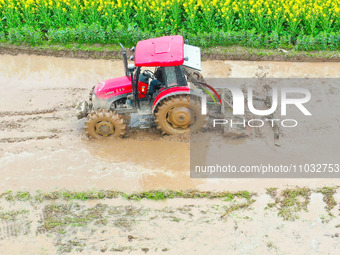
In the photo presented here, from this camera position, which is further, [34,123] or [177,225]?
[34,123]

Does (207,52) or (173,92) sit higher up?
(207,52)

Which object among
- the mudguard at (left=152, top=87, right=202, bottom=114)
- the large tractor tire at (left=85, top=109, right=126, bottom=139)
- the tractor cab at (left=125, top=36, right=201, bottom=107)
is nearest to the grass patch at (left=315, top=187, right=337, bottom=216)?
the mudguard at (left=152, top=87, right=202, bottom=114)

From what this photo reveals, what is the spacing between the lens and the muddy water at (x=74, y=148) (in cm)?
716

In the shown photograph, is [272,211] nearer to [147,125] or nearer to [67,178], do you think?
[147,125]

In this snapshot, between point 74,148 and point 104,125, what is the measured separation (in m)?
0.68

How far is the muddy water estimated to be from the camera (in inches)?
282

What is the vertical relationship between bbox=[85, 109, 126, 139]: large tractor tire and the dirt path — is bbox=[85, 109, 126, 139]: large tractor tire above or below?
above

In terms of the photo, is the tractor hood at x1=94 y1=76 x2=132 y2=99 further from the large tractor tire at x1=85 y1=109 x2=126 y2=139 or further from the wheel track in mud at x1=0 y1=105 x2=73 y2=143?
the wheel track in mud at x1=0 y1=105 x2=73 y2=143

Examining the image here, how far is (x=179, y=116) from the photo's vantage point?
25.1 ft

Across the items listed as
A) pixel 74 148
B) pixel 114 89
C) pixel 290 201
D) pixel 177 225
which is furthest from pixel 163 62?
pixel 290 201

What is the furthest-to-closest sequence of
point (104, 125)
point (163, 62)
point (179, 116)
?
1. point (104, 125)
2. point (179, 116)
3. point (163, 62)

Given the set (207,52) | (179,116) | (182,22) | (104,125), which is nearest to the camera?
(179,116)

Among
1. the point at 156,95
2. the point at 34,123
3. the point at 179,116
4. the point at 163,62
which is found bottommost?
the point at 34,123

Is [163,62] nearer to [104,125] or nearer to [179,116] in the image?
[179,116]
